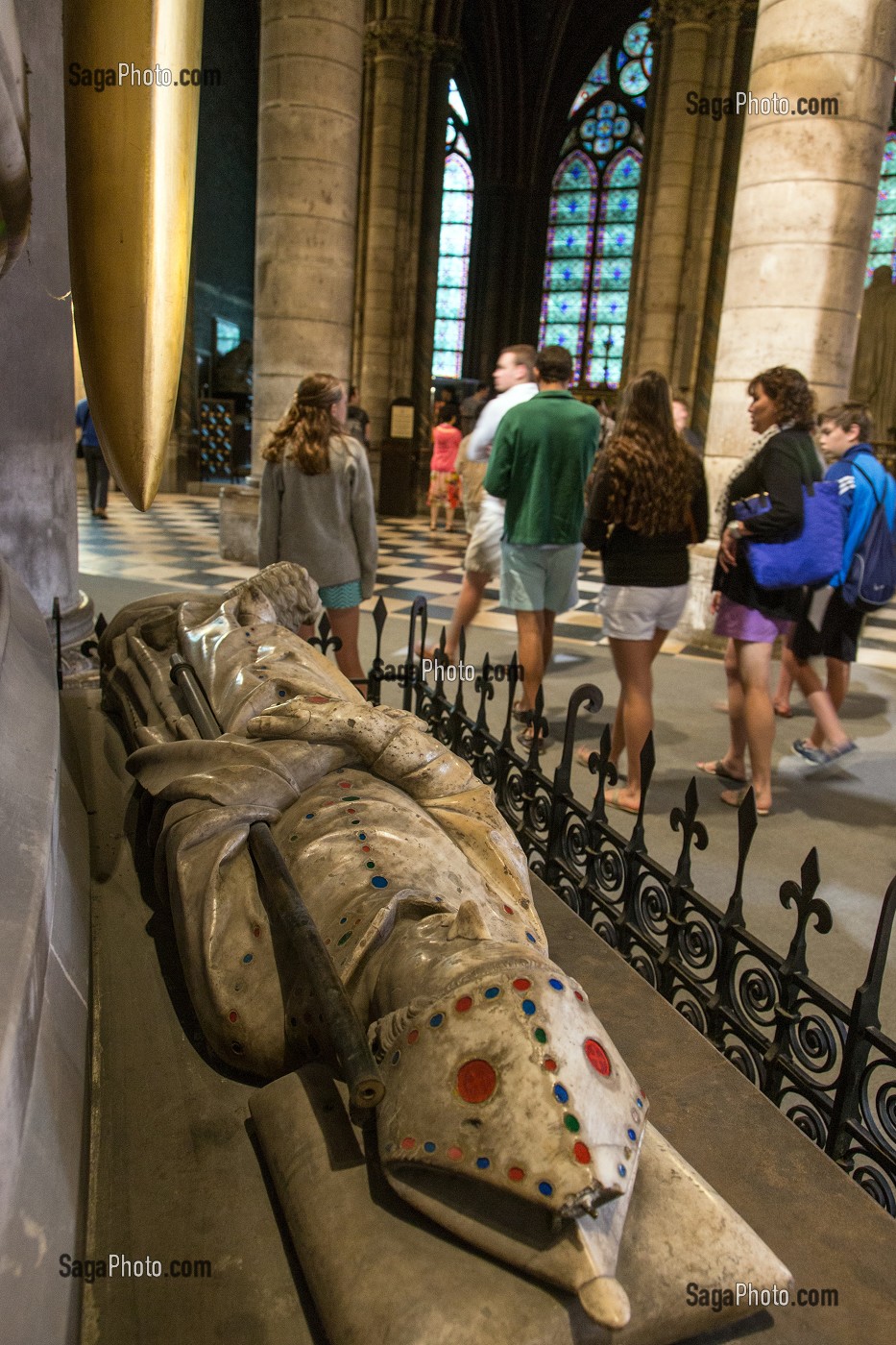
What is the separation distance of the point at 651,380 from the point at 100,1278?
3353 mm

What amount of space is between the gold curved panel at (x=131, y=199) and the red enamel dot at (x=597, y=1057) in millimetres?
888

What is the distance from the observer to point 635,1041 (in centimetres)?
199

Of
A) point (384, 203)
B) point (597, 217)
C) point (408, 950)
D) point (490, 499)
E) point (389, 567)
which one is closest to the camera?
point (408, 950)

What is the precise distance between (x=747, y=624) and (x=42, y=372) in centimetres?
293

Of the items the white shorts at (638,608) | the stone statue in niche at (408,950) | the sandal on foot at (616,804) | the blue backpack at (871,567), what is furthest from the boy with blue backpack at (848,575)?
the stone statue in niche at (408,950)

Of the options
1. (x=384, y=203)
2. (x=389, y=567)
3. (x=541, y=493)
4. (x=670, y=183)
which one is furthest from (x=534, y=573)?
(x=384, y=203)

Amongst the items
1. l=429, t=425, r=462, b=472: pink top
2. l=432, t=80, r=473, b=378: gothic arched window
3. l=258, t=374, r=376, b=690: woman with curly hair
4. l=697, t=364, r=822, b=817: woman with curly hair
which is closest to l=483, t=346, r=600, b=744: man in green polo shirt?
l=258, t=374, r=376, b=690: woman with curly hair

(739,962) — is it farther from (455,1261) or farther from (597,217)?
(597,217)

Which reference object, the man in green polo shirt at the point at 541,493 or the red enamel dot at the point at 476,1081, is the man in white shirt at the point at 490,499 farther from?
the red enamel dot at the point at 476,1081

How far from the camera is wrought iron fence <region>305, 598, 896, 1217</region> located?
6.07 ft

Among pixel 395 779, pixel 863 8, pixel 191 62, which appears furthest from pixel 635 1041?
pixel 863 8

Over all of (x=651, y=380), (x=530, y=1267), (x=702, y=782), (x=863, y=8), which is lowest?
(x=702, y=782)

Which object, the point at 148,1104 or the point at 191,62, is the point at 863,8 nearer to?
the point at 191,62

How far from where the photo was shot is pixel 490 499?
17.4 feet
